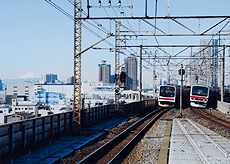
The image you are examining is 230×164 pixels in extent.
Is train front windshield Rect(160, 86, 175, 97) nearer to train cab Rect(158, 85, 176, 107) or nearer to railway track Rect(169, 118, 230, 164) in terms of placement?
train cab Rect(158, 85, 176, 107)

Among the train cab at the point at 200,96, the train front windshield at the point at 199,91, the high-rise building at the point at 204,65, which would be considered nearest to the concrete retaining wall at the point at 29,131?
the high-rise building at the point at 204,65

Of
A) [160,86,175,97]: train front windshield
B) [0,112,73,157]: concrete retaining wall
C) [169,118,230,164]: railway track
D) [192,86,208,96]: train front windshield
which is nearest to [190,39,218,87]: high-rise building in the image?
[192,86,208,96]: train front windshield

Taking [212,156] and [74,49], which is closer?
[212,156]

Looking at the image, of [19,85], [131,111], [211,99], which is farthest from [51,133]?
[19,85]

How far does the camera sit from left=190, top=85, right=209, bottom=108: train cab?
32188mm

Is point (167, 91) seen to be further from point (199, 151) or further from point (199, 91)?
point (199, 151)

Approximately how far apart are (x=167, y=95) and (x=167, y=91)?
1.58 ft

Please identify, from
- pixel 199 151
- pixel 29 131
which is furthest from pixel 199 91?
pixel 29 131

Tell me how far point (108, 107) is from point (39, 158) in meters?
15.8

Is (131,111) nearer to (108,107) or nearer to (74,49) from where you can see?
(108,107)

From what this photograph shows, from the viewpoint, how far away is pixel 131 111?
30922 mm

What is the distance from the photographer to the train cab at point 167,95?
1264 inches

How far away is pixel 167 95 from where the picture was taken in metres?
32.3

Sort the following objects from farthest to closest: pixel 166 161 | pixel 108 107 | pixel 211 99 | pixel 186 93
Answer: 1. pixel 186 93
2. pixel 211 99
3. pixel 108 107
4. pixel 166 161
